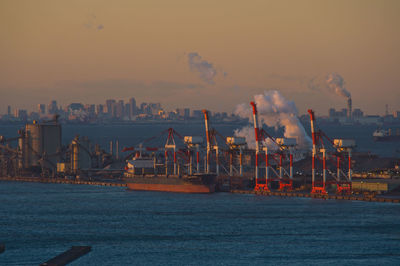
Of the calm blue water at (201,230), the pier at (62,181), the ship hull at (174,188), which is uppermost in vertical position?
the pier at (62,181)

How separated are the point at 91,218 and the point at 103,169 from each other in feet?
251

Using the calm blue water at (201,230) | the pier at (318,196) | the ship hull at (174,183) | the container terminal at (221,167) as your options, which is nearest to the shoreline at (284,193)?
the pier at (318,196)

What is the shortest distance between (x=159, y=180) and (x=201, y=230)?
5833 cm

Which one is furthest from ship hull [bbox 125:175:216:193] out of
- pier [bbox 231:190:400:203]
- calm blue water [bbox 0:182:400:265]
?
calm blue water [bbox 0:182:400:265]

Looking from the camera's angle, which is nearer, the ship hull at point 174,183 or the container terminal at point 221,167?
the container terminal at point 221,167

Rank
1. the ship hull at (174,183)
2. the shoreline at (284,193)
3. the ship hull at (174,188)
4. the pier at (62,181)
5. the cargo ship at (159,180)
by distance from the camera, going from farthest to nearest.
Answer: the pier at (62,181)
the cargo ship at (159,180)
the ship hull at (174,183)
the ship hull at (174,188)
the shoreline at (284,193)

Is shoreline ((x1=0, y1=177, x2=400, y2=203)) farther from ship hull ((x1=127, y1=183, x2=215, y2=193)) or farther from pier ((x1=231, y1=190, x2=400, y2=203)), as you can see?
ship hull ((x1=127, y1=183, x2=215, y2=193))

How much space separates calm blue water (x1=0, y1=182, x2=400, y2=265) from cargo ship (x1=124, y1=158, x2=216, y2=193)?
775cm

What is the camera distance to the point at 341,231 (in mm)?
95625

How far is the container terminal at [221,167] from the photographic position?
138375mm

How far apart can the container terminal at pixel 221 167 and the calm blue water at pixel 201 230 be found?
8760 mm

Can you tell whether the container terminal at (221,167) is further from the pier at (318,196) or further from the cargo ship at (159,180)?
the pier at (318,196)

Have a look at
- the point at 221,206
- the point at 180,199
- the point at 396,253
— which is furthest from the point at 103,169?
the point at 396,253

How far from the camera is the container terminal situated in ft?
454
